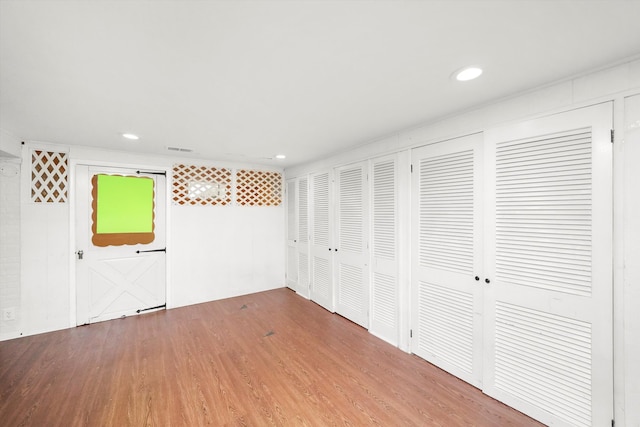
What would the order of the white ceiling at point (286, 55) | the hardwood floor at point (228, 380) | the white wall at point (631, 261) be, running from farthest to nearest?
the hardwood floor at point (228, 380) < the white wall at point (631, 261) < the white ceiling at point (286, 55)

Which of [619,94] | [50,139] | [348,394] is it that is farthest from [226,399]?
[50,139]

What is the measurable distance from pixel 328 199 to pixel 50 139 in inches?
140

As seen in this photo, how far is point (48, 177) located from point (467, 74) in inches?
186

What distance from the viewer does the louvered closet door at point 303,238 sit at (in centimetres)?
434

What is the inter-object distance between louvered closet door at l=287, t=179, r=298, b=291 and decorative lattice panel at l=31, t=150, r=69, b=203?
10.5 ft

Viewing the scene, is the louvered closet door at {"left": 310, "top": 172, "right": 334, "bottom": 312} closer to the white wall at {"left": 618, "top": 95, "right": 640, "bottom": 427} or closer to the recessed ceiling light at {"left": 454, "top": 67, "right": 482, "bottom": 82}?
the recessed ceiling light at {"left": 454, "top": 67, "right": 482, "bottom": 82}

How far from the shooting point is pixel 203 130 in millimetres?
2680

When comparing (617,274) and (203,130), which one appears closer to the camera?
(617,274)

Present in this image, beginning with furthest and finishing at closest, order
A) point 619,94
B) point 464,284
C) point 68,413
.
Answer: point 464,284
point 68,413
point 619,94

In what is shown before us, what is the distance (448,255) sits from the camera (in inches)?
90.4

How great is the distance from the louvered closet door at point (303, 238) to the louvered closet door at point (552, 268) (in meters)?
2.82

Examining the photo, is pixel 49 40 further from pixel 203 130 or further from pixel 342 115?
pixel 342 115

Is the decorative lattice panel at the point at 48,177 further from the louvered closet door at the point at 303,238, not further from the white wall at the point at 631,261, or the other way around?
the white wall at the point at 631,261

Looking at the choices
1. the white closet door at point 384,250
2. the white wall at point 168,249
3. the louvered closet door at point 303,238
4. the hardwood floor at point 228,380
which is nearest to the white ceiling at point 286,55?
the white closet door at point 384,250
